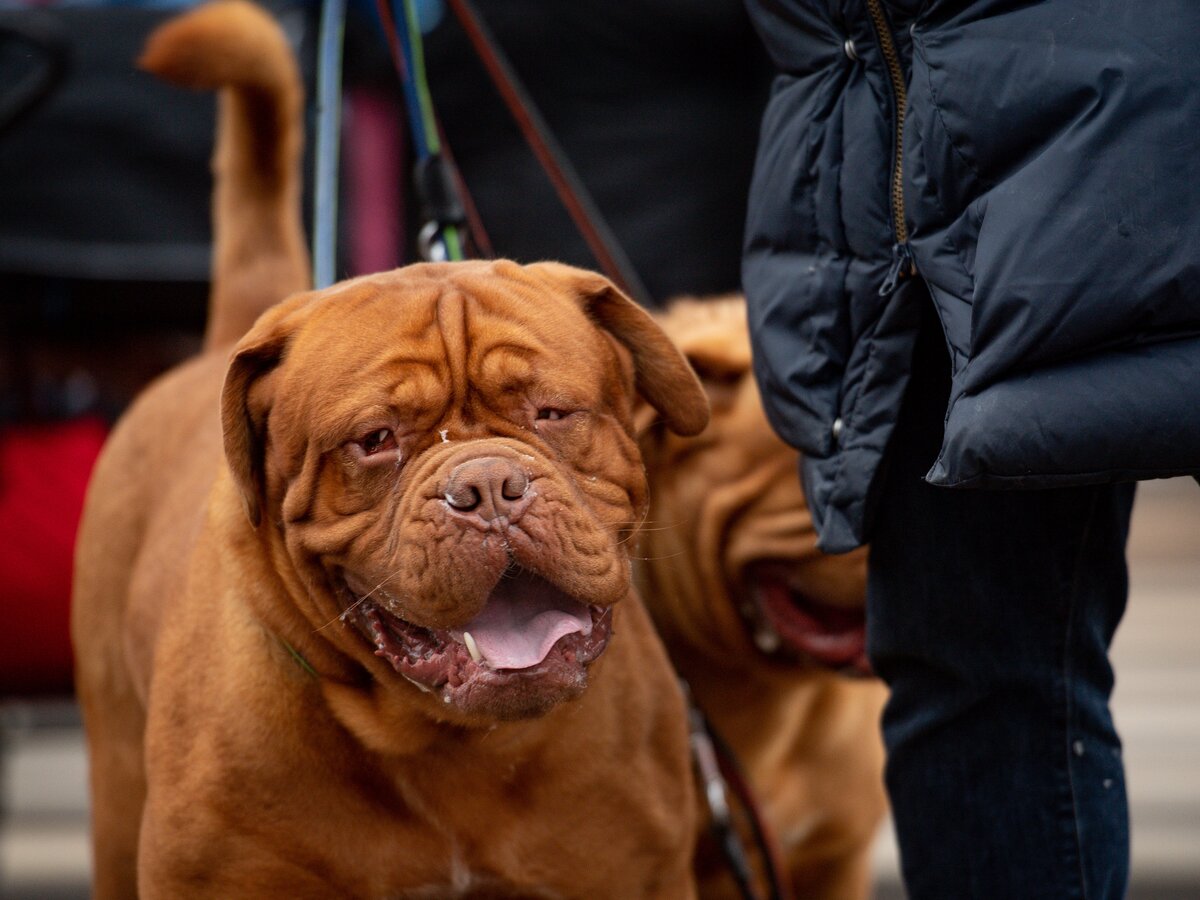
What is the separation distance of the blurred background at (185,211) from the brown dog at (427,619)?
5.11 ft

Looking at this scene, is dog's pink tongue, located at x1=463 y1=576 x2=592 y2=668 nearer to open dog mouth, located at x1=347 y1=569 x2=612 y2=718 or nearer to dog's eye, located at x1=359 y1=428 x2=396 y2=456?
open dog mouth, located at x1=347 y1=569 x2=612 y2=718

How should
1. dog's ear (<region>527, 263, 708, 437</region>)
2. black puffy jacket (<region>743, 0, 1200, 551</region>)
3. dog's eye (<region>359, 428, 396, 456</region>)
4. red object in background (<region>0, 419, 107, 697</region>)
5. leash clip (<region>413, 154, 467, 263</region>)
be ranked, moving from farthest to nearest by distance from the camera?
red object in background (<region>0, 419, 107, 697</region>) < leash clip (<region>413, 154, 467, 263</region>) < dog's ear (<region>527, 263, 708, 437</region>) < dog's eye (<region>359, 428, 396, 456</region>) < black puffy jacket (<region>743, 0, 1200, 551</region>)

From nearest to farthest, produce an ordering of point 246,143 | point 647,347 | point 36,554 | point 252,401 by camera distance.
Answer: point 252,401 → point 647,347 → point 246,143 → point 36,554

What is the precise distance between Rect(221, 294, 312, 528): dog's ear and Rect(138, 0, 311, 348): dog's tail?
104cm

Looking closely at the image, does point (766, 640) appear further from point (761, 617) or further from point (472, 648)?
point (472, 648)

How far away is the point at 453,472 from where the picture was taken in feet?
6.71

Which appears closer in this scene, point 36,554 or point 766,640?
point 766,640

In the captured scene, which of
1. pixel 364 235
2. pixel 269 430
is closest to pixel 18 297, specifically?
pixel 364 235

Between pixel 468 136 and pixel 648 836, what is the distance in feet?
11.0

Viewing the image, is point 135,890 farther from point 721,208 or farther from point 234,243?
point 721,208

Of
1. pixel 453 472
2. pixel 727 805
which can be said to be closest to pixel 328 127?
pixel 453 472

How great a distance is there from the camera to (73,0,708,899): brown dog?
209 cm

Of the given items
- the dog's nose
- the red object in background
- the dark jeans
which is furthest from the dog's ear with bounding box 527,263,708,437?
the red object in background

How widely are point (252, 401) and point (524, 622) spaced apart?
0.50 metres
